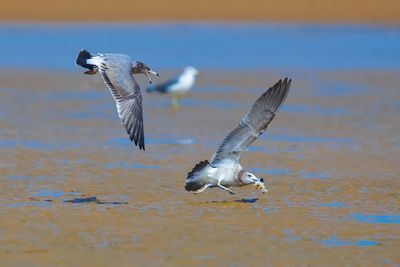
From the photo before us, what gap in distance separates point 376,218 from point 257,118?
1331 millimetres

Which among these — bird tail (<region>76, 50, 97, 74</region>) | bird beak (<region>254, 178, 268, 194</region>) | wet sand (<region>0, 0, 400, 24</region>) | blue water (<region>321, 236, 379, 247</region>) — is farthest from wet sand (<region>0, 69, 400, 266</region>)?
wet sand (<region>0, 0, 400, 24</region>)

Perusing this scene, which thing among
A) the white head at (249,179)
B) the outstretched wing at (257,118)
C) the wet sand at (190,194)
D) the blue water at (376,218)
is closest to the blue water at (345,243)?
the wet sand at (190,194)

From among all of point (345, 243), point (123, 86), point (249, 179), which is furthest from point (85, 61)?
point (345, 243)

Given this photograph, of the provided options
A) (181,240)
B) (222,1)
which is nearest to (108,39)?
(222,1)

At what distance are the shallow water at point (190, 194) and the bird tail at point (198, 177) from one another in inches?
6.8

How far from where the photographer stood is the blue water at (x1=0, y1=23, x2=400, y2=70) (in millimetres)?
24802

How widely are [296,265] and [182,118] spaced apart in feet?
26.6

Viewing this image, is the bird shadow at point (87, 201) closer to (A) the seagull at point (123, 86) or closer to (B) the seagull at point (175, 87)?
(A) the seagull at point (123, 86)

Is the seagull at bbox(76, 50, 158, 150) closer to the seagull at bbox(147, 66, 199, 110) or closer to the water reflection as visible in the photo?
the water reflection

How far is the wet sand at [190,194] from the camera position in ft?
24.1

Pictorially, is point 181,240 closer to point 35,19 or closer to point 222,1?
point 35,19

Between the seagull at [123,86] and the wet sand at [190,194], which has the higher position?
the seagull at [123,86]

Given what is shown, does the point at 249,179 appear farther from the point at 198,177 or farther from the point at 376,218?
the point at 376,218

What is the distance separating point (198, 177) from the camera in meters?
8.96
